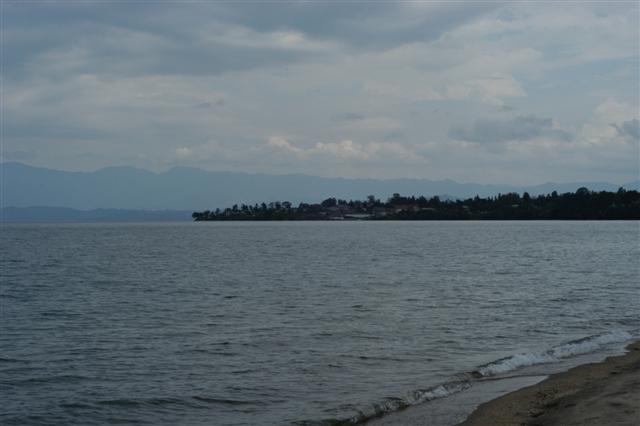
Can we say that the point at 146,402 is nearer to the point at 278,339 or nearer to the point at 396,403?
the point at 396,403

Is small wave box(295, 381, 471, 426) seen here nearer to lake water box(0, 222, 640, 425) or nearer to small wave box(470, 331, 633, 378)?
lake water box(0, 222, 640, 425)

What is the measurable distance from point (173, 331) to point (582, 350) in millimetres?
16331

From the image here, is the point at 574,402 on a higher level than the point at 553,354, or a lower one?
higher

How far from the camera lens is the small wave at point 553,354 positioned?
22.5 m

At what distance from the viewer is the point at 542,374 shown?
2148 centimetres

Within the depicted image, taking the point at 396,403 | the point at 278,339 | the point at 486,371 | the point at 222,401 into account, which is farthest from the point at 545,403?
the point at 278,339

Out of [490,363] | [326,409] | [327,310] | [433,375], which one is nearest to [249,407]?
[326,409]

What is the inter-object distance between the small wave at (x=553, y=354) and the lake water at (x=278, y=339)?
0.08 metres

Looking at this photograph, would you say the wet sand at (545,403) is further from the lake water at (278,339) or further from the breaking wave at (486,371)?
the lake water at (278,339)

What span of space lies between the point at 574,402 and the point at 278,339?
14445mm

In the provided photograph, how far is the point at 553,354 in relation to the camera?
Answer: 82.0 ft

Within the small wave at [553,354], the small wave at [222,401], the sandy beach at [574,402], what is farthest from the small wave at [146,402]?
the small wave at [553,354]

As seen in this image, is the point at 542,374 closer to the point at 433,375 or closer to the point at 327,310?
the point at 433,375

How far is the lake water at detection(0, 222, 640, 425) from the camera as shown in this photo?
1911 centimetres
